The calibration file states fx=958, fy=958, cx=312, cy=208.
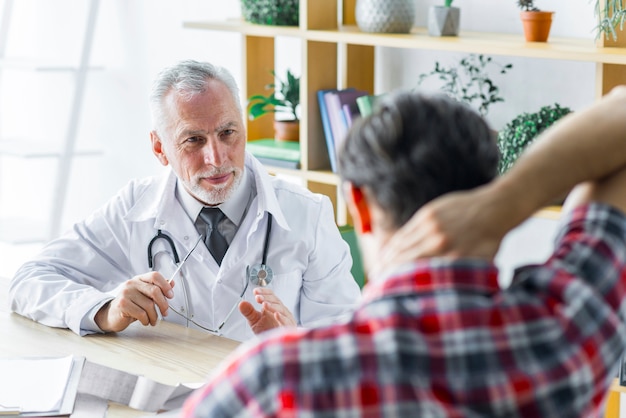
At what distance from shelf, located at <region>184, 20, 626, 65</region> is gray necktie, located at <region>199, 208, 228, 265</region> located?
90 cm

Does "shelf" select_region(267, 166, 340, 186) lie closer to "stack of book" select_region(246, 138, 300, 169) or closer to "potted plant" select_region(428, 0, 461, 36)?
"stack of book" select_region(246, 138, 300, 169)

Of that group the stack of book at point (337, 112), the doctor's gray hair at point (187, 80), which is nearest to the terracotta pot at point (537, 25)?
the stack of book at point (337, 112)

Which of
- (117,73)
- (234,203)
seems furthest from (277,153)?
(117,73)

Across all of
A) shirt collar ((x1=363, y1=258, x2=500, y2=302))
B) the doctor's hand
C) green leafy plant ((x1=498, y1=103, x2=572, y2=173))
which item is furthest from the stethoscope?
shirt collar ((x1=363, y1=258, x2=500, y2=302))

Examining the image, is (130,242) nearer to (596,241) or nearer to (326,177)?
(326,177)

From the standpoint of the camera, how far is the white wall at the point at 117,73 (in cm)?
318

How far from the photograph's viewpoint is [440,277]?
887mm

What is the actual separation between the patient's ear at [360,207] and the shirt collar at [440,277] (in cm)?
9

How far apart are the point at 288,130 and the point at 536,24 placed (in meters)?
1.04

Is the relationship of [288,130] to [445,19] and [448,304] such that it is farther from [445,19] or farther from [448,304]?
[448,304]

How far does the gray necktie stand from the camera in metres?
2.27

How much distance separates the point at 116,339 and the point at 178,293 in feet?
0.96

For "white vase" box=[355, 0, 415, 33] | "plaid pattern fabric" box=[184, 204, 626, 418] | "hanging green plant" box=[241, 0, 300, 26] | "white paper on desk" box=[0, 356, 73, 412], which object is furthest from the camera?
"hanging green plant" box=[241, 0, 300, 26]

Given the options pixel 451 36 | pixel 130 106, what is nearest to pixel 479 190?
pixel 451 36
